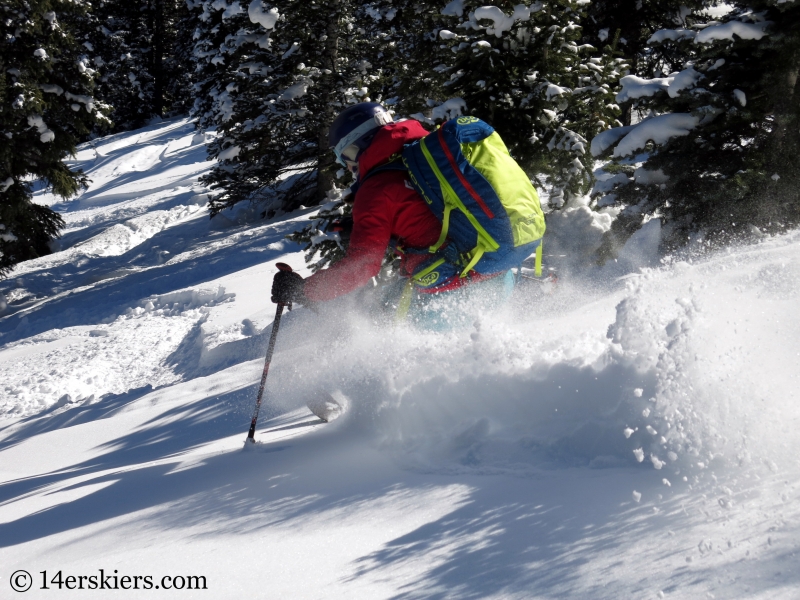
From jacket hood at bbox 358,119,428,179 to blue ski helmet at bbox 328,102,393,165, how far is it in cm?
9

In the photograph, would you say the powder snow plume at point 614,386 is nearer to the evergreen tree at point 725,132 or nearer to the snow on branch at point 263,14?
the evergreen tree at point 725,132

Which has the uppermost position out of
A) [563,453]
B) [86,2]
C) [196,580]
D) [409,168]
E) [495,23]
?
[86,2]

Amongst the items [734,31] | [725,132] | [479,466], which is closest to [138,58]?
[725,132]

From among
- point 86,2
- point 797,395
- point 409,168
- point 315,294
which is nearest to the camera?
point 797,395

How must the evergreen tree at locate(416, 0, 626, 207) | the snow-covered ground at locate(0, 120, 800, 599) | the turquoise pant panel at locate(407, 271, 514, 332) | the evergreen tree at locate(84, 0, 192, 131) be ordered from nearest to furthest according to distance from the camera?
the snow-covered ground at locate(0, 120, 800, 599)
the turquoise pant panel at locate(407, 271, 514, 332)
the evergreen tree at locate(416, 0, 626, 207)
the evergreen tree at locate(84, 0, 192, 131)

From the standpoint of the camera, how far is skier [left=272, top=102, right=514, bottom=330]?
13.4 feet

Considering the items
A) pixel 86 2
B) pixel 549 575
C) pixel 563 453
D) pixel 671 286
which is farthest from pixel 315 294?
pixel 86 2

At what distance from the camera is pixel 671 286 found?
13.8 ft

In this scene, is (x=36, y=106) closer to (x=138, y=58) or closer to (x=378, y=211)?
(x=378, y=211)

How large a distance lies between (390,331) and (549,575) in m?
2.60

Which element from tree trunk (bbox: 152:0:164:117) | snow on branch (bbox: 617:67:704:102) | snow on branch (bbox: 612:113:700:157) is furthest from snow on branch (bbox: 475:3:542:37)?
tree trunk (bbox: 152:0:164:117)

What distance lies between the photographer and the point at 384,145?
4094 millimetres

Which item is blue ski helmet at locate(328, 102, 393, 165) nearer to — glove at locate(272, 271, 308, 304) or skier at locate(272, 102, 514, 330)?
skier at locate(272, 102, 514, 330)

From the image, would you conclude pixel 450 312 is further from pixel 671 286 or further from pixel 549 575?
pixel 549 575
